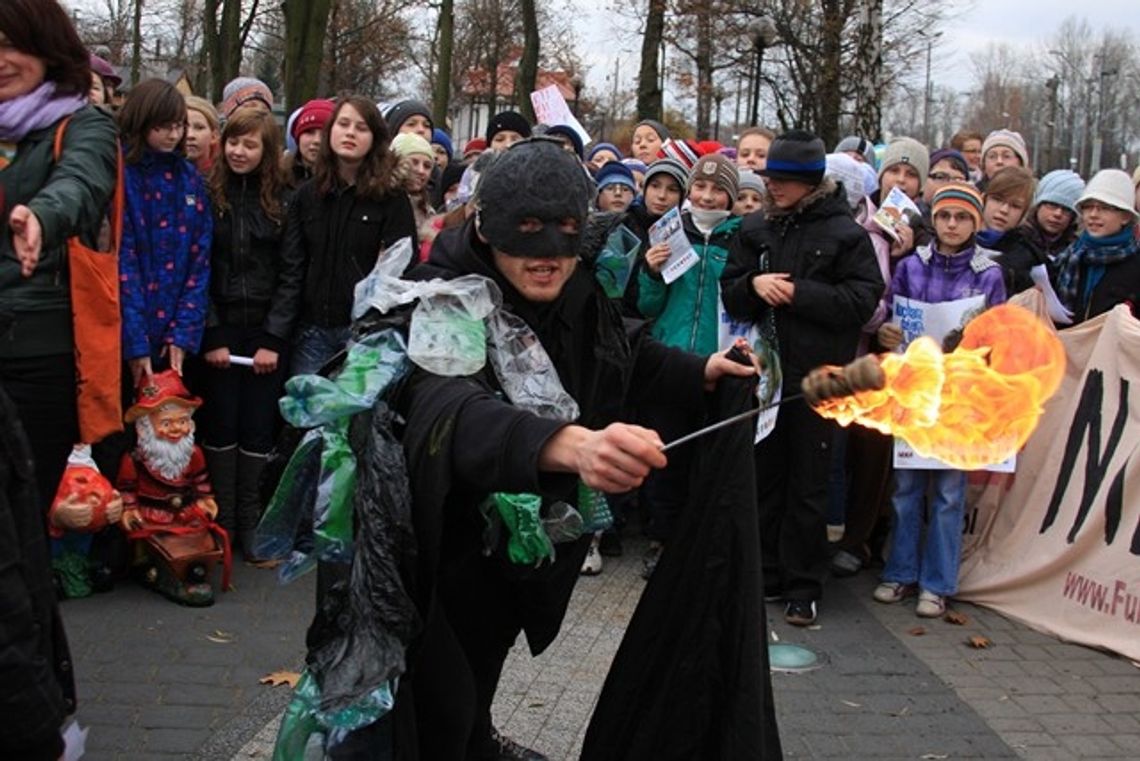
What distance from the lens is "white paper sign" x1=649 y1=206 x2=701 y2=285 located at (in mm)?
6195

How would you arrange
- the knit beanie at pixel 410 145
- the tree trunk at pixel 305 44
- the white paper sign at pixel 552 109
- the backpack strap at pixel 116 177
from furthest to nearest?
1. the tree trunk at pixel 305 44
2. the white paper sign at pixel 552 109
3. the knit beanie at pixel 410 145
4. the backpack strap at pixel 116 177

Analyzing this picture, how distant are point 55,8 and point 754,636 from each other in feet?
8.94

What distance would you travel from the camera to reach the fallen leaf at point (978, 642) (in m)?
5.53

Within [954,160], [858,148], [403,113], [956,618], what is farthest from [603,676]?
[858,148]

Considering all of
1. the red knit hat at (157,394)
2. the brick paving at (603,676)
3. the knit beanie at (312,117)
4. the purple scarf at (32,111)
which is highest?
the knit beanie at (312,117)

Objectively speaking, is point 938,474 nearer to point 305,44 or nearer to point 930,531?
point 930,531

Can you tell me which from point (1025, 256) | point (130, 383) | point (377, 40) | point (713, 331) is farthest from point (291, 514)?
point (377, 40)

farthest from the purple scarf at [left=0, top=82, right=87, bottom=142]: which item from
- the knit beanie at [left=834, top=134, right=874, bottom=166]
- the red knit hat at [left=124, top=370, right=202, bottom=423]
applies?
the knit beanie at [left=834, top=134, right=874, bottom=166]

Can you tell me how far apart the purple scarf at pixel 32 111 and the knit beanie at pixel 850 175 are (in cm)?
474

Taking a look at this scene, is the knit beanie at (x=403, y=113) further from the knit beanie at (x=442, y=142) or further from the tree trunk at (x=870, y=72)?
the tree trunk at (x=870, y=72)

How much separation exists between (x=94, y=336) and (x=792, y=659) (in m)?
3.27

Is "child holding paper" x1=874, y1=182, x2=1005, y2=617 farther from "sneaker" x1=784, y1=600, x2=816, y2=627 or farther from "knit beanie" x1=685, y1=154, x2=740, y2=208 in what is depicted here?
"knit beanie" x1=685, y1=154, x2=740, y2=208

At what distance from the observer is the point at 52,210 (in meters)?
3.09

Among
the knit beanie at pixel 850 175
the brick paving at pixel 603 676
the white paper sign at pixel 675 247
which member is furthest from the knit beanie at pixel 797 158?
the brick paving at pixel 603 676
